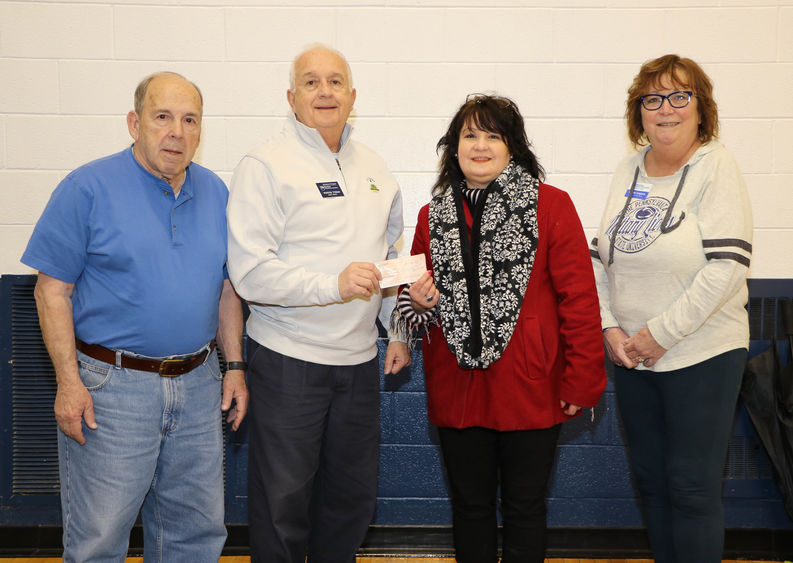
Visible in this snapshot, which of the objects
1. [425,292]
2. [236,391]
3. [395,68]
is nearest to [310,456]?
[236,391]

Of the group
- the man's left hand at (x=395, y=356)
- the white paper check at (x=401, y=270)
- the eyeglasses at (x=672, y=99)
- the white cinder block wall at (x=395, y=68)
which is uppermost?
the white cinder block wall at (x=395, y=68)

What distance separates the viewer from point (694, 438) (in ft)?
6.88

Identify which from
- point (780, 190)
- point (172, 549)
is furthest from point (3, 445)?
point (780, 190)

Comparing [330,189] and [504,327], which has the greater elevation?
[330,189]

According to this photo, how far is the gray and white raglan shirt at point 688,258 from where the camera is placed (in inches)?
80.7

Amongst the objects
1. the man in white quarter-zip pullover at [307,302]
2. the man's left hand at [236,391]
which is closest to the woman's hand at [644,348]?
the man in white quarter-zip pullover at [307,302]

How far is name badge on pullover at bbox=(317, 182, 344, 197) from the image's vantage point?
2.13 m

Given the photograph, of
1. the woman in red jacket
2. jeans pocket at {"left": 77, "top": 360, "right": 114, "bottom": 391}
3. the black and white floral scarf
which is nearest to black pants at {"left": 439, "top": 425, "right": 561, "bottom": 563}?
the woman in red jacket

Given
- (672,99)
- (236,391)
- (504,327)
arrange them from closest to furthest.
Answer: (504,327)
(672,99)
(236,391)

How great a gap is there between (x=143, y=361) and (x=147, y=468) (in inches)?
12.5

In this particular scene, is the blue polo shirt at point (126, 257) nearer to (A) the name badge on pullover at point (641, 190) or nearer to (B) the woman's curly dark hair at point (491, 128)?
(B) the woman's curly dark hair at point (491, 128)

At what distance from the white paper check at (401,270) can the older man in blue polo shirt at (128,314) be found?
51cm

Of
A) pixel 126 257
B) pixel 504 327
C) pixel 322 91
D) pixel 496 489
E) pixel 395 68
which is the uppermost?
pixel 395 68

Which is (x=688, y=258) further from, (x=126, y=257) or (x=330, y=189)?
(x=126, y=257)
